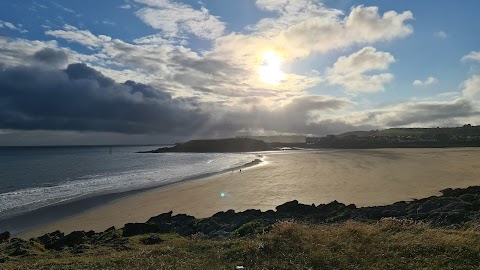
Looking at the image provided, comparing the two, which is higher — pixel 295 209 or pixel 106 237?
pixel 295 209

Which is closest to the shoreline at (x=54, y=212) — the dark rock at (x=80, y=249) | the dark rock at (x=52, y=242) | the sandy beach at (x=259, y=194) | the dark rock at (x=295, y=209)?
the sandy beach at (x=259, y=194)

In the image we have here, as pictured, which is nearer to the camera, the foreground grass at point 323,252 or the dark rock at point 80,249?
the foreground grass at point 323,252

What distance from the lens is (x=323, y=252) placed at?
1065 centimetres

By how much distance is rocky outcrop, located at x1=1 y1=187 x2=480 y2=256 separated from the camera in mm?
15672

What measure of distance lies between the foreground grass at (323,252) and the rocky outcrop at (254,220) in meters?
2.90

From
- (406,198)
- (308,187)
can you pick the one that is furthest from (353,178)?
(406,198)

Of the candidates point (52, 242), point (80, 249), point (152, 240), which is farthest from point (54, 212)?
point (152, 240)

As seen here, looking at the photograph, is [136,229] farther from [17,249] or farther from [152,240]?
[17,249]

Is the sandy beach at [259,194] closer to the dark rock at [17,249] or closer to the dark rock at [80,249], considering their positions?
the dark rock at [17,249]

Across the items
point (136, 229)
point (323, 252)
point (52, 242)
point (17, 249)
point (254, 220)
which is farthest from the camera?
point (254, 220)

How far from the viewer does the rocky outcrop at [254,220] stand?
51.4 ft

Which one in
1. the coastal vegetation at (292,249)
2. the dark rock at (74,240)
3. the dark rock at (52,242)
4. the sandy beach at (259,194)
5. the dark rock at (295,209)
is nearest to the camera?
the coastal vegetation at (292,249)

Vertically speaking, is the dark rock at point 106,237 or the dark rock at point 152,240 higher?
the dark rock at point 152,240

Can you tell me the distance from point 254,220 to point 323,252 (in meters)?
9.14
